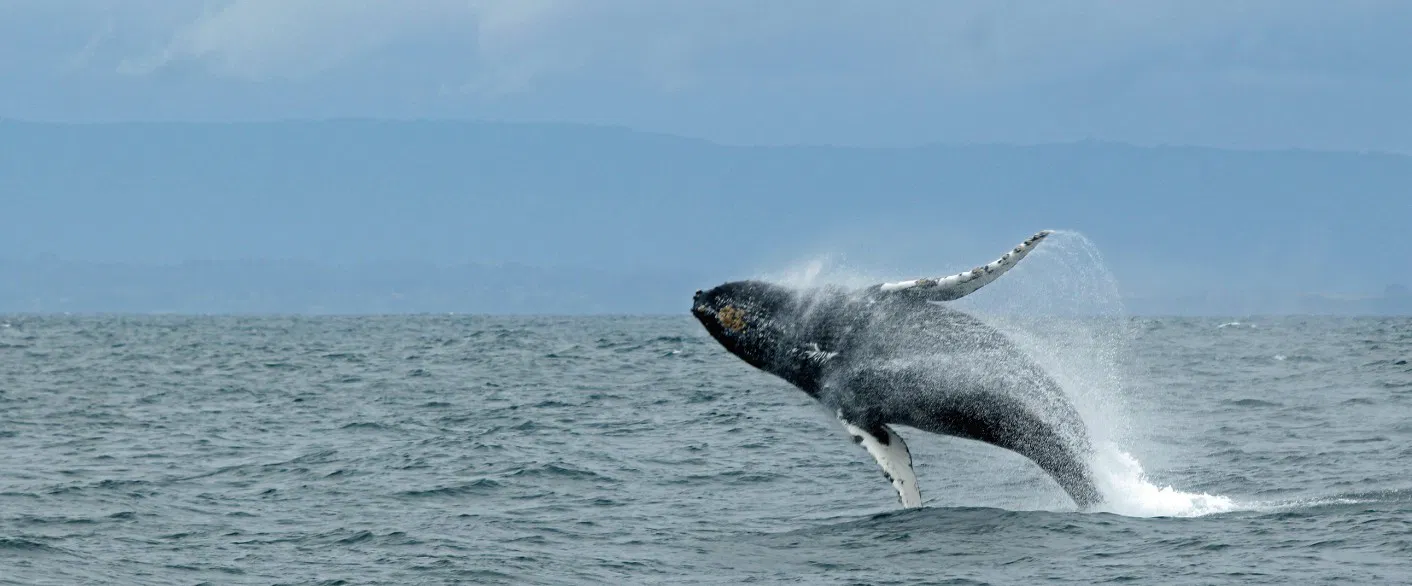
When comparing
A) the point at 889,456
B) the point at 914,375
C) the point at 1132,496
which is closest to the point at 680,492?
the point at 889,456

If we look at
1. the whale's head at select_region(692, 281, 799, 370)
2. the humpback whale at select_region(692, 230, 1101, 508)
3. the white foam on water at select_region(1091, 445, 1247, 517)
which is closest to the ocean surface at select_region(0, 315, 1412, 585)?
the white foam on water at select_region(1091, 445, 1247, 517)

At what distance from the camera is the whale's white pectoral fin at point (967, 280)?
43.8 feet

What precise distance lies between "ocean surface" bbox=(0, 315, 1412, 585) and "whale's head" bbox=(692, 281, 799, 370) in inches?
32.0

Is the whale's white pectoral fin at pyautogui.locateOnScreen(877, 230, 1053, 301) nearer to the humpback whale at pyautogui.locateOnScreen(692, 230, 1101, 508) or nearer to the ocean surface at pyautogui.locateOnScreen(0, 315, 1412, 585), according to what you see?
the humpback whale at pyautogui.locateOnScreen(692, 230, 1101, 508)

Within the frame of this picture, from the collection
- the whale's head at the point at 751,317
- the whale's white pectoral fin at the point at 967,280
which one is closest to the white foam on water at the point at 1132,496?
the whale's white pectoral fin at the point at 967,280

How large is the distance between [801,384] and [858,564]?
6.65 ft

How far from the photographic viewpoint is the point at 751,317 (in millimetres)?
15305

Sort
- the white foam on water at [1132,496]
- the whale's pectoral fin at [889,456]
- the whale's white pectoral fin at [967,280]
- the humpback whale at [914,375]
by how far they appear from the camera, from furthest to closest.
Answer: the white foam on water at [1132,496] < the whale's pectoral fin at [889,456] < the humpback whale at [914,375] < the whale's white pectoral fin at [967,280]

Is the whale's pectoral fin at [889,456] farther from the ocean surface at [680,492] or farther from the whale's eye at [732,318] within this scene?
the whale's eye at [732,318]

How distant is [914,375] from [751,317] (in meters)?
1.73

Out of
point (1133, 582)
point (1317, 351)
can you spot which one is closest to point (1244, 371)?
point (1317, 351)

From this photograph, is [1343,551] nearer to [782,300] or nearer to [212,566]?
[782,300]

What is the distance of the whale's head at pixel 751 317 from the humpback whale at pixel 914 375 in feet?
0.04

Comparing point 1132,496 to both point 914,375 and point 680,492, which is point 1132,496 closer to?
point 914,375
